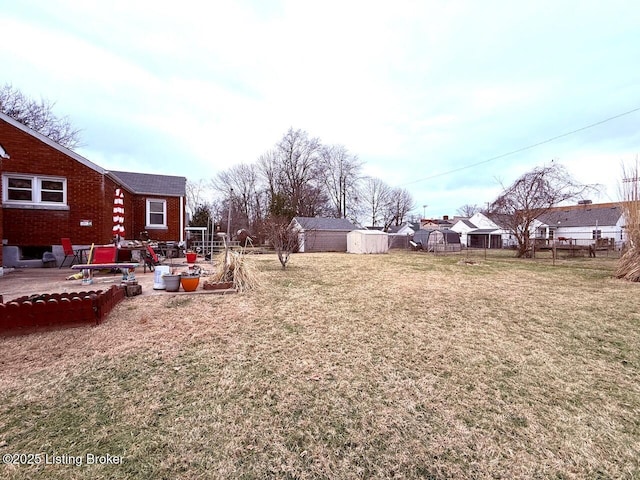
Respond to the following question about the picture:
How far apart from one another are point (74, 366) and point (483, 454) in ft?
12.0

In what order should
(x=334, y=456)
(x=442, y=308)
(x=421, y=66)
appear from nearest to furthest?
1. (x=334, y=456)
2. (x=442, y=308)
3. (x=421, y=66)

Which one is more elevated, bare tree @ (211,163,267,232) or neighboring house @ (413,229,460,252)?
bare tree @ (211,163,267,232)

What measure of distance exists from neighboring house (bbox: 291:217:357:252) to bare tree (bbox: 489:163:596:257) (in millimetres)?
12524

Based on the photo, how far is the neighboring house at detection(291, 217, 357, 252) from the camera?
82.5ft

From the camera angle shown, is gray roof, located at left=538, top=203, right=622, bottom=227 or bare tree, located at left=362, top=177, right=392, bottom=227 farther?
bare tree, located at left=362, top=177, right=392, bottom=227

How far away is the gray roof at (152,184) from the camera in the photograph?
14766mm

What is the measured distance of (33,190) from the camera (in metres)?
9.84

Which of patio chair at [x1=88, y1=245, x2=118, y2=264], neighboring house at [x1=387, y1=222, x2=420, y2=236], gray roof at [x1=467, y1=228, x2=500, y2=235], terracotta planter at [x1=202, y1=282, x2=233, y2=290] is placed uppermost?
neighboring house at [x1=387, y1=222, x2=420, y2=236]

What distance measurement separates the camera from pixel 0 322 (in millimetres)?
3336

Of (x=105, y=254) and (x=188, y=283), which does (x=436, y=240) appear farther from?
(x=105, y=254)

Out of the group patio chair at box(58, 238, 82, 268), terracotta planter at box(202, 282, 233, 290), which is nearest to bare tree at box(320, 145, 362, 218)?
patio chair at box(58, 238, 82, 268)

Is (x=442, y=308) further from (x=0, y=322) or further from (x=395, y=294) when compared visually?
(x=0, y=322)

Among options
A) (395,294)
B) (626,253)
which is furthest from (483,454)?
(626,253)

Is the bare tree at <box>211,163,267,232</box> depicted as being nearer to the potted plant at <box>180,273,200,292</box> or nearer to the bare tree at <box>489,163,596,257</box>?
the bare tree at <box>489,163,596,257</box>
